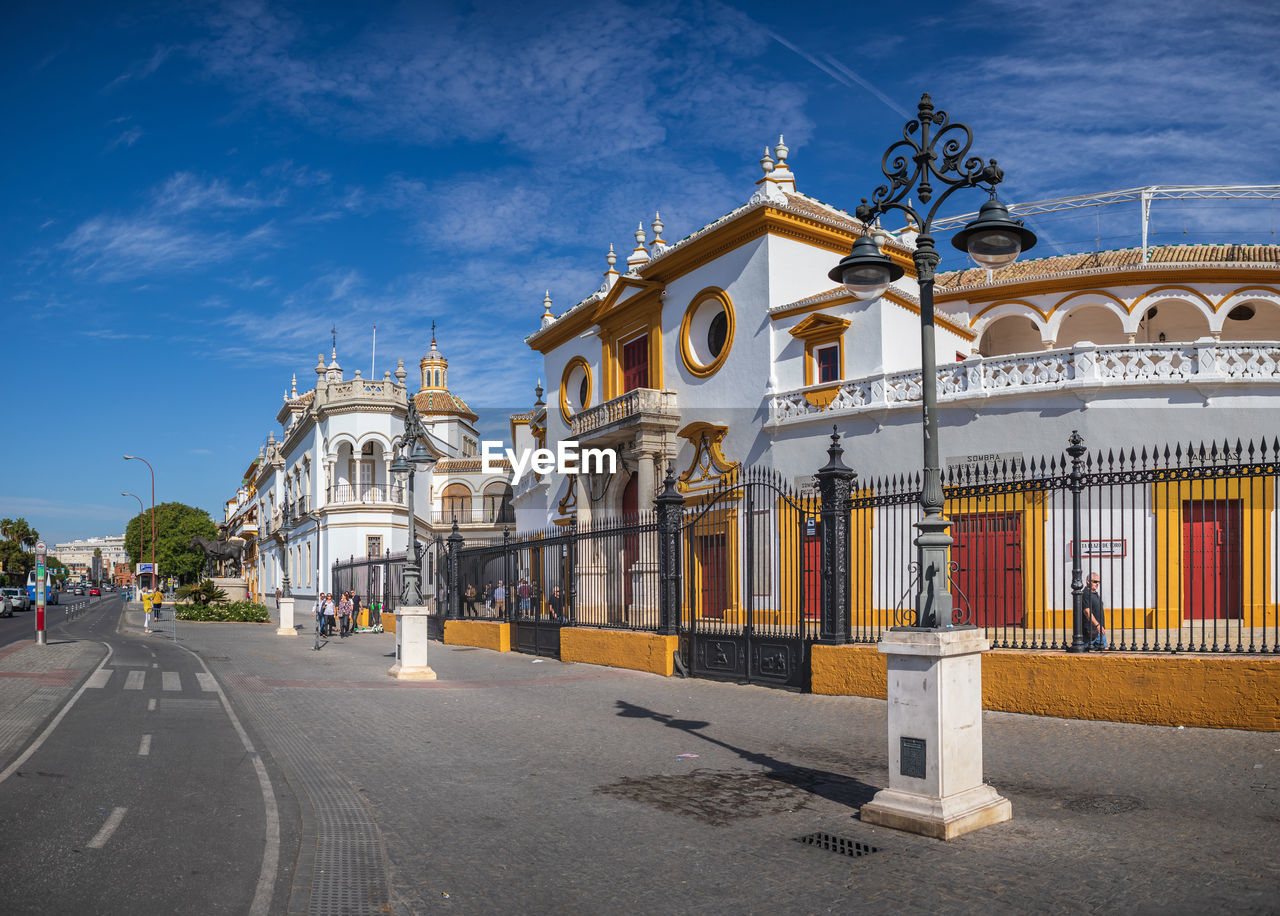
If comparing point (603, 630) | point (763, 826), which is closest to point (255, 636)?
point (603, 630)

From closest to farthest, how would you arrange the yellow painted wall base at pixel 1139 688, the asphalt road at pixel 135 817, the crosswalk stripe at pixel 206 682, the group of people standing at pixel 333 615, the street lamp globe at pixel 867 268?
the asphalt road at pixel 135 817
the street lamp globe at pixel 867 268
the yellow painted wall base at pixel 1139 688
the crosswalk stripe at pixel 206 682
the group of people standing at pixel 333 615

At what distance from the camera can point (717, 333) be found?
88.8 feet

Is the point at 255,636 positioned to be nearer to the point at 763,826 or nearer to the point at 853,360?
the point at 853,360

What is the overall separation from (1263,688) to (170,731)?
37.4ft

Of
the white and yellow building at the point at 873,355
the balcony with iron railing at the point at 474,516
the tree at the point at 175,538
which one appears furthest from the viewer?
the tree at the point at 175,538

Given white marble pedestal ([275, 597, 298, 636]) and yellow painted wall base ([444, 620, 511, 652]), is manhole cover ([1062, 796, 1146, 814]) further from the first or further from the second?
white marble pedestal ([275, 597, 298, 636])

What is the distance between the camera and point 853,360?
23.2 metres

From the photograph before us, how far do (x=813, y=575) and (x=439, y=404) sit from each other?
165ft

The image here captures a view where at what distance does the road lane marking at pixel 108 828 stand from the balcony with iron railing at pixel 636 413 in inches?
803

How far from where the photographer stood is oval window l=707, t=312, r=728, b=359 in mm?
26772

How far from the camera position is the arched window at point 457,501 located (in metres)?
60.3

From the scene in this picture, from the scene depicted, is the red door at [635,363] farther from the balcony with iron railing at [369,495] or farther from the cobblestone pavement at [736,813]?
the balcony with iron railing at [369,495]

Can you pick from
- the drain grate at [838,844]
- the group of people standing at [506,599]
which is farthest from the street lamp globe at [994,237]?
the group of people standing at [506,599]

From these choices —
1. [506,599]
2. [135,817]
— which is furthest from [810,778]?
[506,599]
